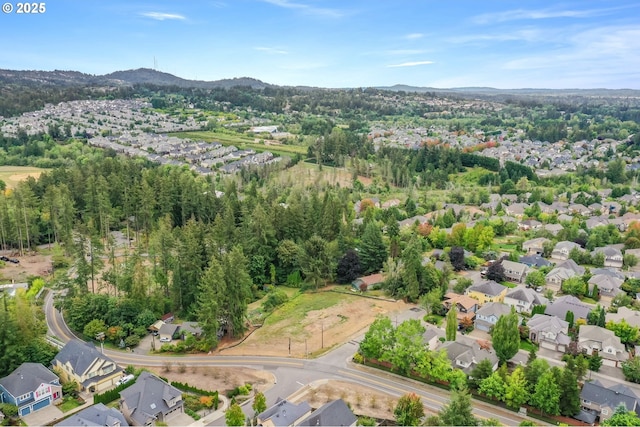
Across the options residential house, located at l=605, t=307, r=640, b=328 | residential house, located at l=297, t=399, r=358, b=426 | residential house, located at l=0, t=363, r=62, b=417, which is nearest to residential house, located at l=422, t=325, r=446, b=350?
residential house, located at l=297, t=399, r=358, b=426

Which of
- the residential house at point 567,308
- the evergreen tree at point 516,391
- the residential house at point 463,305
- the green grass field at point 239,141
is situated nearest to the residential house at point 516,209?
the residential house at point 567,308

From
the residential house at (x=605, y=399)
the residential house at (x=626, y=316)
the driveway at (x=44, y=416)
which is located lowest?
the driveway at (x=44, y=416)

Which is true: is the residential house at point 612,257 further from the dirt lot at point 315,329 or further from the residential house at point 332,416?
the residential house at point 332,416

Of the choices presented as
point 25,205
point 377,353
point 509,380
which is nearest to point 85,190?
point 25,205

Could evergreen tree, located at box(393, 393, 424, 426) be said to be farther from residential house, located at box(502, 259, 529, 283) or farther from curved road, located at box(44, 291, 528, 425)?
Result: residential house, located at box(502, 259, 529, 283)

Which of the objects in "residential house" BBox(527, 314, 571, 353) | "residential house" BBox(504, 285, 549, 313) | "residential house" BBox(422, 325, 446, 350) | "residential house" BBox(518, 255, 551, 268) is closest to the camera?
"residential house" BBox(422, 325, 446, 350)

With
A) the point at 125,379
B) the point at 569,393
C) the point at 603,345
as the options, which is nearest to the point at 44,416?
the point at 125,379
